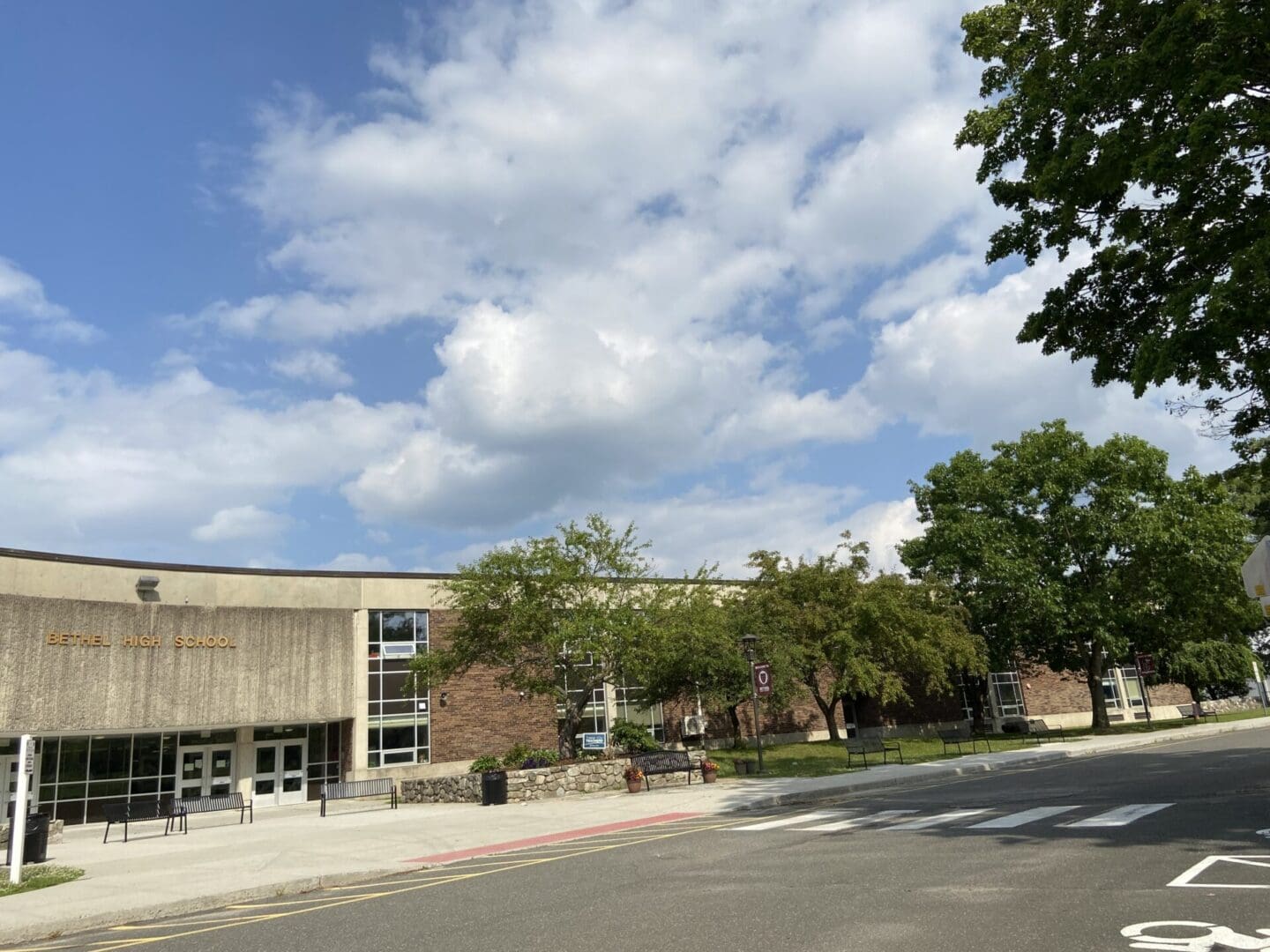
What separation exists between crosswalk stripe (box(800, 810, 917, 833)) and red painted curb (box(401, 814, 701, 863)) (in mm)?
3724

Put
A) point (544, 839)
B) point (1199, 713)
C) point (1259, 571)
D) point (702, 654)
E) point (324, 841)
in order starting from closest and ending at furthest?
1. point (1259, 571)
2. point (544, 839)
3. point (324, 841)
4. point (702, 654)
5. point (1199, 713)

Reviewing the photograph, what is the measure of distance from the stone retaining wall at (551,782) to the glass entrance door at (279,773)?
40.5 feet

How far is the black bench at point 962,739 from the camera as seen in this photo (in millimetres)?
32953

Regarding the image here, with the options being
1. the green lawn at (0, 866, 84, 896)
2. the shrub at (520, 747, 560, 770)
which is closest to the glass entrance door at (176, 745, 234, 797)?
the shrub at (520, 747, 560, 770)

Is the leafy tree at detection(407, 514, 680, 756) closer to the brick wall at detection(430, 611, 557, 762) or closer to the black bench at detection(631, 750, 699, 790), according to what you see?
the black bench at detection(631, 750, 699, 790)

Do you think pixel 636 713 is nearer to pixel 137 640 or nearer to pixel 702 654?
pixel 702 654

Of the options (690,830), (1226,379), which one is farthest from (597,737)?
(1226,379)

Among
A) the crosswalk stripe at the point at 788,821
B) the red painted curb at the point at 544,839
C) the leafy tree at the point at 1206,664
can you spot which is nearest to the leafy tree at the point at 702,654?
the red painted curb at the point at 544,839

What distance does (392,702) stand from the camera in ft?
122

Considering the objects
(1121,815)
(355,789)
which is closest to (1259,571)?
(1121,815)

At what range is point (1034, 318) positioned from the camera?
635 inches

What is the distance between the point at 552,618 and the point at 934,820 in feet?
51.1

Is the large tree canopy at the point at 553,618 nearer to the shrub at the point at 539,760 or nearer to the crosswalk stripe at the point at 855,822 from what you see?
the shrub at the point at 539,760

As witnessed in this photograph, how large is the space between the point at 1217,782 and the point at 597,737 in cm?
1602
